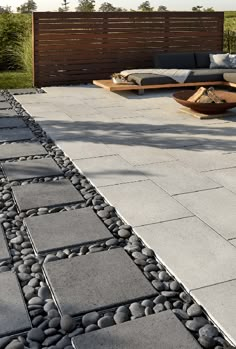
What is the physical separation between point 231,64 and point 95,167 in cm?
588

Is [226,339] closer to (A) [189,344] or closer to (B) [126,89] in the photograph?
(A) [189,344]

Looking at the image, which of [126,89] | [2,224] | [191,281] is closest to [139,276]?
[191,281]

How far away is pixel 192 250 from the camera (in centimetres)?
277

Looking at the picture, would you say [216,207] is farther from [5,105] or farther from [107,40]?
[107,40]

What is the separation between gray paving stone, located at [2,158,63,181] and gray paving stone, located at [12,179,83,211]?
0.24 metres

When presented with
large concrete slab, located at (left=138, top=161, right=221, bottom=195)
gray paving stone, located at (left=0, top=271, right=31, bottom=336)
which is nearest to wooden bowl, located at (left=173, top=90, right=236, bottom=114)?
large concrete slab, located at (left=138, top=161, right=221, bottom=195)

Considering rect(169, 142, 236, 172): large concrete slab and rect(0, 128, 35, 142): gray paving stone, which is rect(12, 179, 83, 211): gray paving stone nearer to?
rect(169, 142, 236, 172): large concrete slab

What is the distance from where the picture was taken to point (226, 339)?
6.68 feet

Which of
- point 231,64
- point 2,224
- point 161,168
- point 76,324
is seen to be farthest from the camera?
point 231,64

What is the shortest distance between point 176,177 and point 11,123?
2896 millimetres

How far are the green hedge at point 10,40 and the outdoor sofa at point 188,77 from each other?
362cm

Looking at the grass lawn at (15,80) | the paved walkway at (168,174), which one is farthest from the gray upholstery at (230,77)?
the grass lawn at (15,80)

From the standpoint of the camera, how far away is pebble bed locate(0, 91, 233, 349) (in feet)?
6.70

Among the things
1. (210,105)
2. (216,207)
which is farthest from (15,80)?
(216,207)
